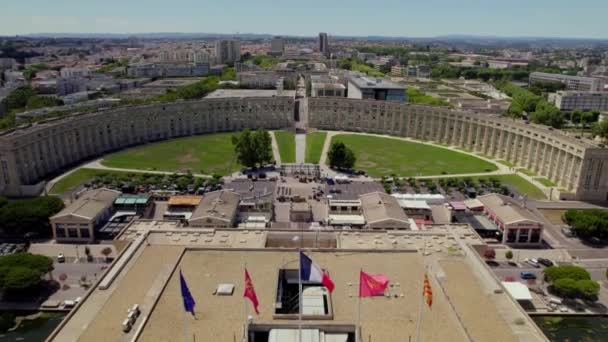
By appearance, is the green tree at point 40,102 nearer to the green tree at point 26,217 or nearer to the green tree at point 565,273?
Result: the green tree at point 26,217

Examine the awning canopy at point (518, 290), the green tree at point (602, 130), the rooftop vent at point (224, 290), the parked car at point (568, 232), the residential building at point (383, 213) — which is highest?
the rooftop vent at point (224, 290)

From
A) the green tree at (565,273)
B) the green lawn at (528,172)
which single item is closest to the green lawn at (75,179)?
the green tree at (565,273)

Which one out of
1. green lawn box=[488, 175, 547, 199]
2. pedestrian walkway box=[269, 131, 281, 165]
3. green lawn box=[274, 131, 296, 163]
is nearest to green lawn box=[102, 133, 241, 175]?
pedestrian walkway box=[269, 131, 281, 165]

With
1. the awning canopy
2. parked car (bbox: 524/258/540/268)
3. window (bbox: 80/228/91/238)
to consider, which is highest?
the awning canopy

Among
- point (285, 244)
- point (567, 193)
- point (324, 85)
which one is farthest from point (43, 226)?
point (324, 85)

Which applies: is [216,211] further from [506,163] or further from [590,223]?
[506,163]

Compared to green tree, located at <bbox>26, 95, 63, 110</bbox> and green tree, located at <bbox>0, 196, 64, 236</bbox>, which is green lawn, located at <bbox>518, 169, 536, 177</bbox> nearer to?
green tree, located at <bbox>0, 196, 64, 236</bbox>

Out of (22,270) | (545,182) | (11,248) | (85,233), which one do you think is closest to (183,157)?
(85,233)
